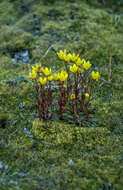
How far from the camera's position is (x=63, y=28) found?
5129 mm

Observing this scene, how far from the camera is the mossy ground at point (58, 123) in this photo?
7.47ft

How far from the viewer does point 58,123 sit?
292cm

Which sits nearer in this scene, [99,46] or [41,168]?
[41,168]

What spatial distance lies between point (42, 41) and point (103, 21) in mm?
1913

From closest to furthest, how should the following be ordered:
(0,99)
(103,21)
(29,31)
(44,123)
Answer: (44,123), (0,99), (29,31), (103,21)

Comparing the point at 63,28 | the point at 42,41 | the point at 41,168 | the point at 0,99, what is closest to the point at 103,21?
the point at 63,28

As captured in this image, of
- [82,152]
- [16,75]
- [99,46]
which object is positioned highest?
[99,46]

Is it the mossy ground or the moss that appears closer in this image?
the mossy ground

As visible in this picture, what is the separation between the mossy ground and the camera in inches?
89.6

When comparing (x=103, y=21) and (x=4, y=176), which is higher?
(x=103, y=21)

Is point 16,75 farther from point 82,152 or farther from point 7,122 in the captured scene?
point 82,152

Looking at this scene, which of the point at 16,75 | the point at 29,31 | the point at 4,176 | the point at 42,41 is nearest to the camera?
the point at 4,176

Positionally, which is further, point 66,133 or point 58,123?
point 58,123

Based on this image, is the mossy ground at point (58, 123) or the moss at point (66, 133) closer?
the mossy ground at point (58, 123)
